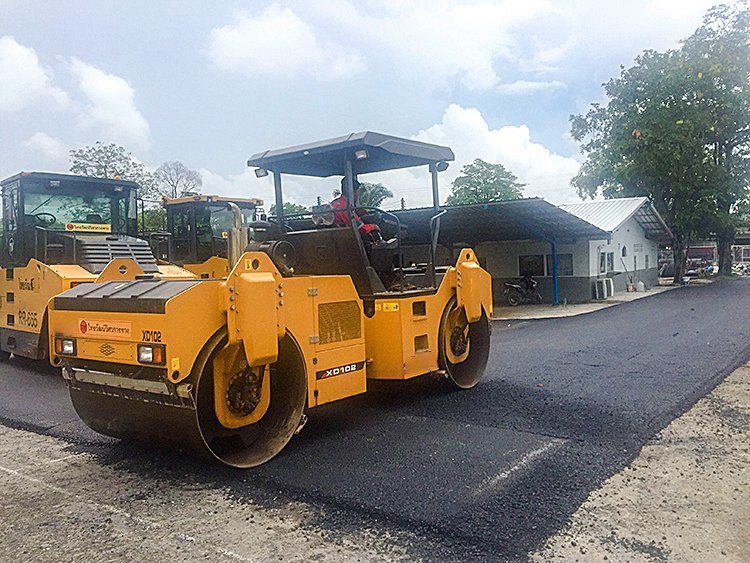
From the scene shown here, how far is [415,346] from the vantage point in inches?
235

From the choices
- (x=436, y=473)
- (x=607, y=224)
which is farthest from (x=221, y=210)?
(x=607, y=224)

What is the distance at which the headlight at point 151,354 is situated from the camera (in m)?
3.97

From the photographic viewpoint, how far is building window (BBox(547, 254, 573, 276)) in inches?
841

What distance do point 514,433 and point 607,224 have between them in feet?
64.3

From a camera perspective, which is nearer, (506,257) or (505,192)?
(506,257)

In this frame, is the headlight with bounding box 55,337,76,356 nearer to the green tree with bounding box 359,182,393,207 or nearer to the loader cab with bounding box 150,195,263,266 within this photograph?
the green tree with bounding box 359,182,393,207

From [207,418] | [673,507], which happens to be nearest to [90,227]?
[207,418]

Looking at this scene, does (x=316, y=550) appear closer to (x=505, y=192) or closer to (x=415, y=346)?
(x=415, y=346)

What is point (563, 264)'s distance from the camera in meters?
21.5

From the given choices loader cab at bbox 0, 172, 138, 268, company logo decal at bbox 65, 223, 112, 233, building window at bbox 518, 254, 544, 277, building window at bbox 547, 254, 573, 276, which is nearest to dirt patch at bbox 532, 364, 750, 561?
loader cab at bbox 0, 172, 138, 268

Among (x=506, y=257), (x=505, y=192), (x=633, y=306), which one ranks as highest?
(x=505, y=192)

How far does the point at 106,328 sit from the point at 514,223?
15581 millimetres

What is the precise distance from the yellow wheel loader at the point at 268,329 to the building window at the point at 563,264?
613 inches

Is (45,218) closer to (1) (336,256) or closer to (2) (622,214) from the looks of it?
(1) (336,256)
